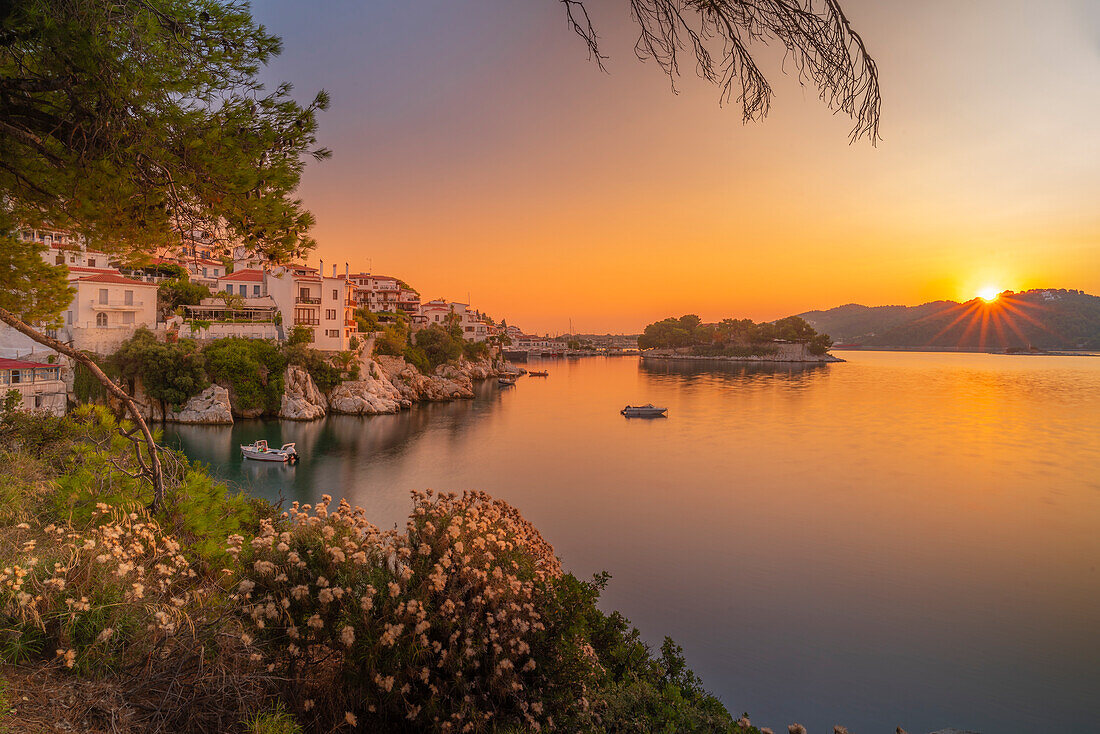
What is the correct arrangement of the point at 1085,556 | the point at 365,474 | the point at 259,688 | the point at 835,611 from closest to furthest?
1. the point at 259,688
2. the point at 835,611
3. the point at 1085,556
4. the point at 365,474

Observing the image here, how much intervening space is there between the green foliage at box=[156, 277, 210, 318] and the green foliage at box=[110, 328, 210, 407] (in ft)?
20.5

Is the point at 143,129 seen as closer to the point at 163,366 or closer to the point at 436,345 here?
the point at 163,366

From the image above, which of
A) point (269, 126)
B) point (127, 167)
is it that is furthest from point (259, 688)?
point (269, 126)

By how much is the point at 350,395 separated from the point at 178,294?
13.3 meters

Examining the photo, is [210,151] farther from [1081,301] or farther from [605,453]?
[1081,301]

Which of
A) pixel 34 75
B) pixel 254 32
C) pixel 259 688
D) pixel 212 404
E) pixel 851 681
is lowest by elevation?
pixel 851 681

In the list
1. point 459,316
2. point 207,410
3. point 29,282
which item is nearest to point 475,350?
point 459,316

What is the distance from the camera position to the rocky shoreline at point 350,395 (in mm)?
28094

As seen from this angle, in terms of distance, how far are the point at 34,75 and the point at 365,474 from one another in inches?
756

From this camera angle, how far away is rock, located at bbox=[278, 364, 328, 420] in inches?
1203

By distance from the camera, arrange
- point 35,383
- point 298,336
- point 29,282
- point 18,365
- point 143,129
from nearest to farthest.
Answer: point 143,129
point 29,282
point 18,365
point 35,383
point 298,336

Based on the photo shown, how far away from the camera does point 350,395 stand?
34156 millimetres

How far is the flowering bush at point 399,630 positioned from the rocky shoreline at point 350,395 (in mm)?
29710

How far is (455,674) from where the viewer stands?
2844 millimetres
